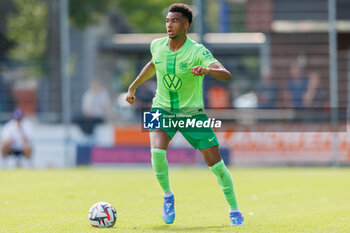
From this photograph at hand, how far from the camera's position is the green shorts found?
7.66 metres

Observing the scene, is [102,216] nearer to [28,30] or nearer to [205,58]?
[205,58]

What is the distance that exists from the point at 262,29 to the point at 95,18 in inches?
215

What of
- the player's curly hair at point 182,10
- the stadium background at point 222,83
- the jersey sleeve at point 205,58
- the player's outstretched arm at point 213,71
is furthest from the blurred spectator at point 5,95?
the player's outstretched arm at point 213,71

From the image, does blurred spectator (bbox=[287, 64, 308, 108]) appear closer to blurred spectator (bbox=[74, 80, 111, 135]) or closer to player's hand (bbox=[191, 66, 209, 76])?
blurred spectator (bbox=[74, 80, 111, 135])

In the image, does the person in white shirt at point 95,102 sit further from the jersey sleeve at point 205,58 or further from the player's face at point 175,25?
the jersey sleeve at point 205,58

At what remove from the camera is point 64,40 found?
1875 centimetres

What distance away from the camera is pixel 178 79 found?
7.70m

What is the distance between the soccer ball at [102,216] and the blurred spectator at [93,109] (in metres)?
11.4

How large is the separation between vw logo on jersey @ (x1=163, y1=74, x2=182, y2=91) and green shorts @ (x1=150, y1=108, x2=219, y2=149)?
10.7 inches

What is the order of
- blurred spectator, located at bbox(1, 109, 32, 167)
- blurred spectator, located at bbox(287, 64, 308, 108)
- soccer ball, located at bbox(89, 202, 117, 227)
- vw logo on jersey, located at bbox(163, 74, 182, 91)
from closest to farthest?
soccer ball, located at bbox(89, 202, 117, 227) → vw logo on jersey, located at bbox(163, 74, 182, 91) → blurred spectator, located at bbox(287, 64, 308, 108) → blurred spectator, located at bbox(1, 109, 32, 167)

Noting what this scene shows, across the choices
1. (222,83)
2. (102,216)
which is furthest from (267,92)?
(102,216)

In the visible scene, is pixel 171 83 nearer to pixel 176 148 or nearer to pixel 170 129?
pixel 170 129

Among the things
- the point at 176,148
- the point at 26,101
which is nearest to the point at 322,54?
the point at 176,148

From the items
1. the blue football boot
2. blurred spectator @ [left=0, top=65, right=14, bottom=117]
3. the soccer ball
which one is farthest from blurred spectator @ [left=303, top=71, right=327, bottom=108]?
the soccer ball
